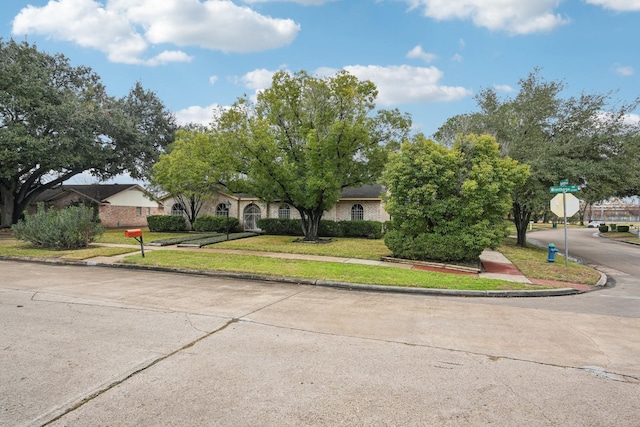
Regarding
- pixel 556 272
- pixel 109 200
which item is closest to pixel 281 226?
pixel 556 272

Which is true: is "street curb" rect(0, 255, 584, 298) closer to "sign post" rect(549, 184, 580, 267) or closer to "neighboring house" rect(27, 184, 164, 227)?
"sign post" rect(549, 184, 580, 267)

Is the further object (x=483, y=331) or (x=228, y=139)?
(x=228, y=139)

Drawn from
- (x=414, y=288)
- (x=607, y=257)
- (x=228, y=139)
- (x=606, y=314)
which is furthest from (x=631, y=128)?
(x=228, y=139)

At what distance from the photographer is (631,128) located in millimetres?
17359

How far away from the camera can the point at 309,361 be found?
3.91m

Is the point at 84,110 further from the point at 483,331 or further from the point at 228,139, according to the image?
the point at 483,331

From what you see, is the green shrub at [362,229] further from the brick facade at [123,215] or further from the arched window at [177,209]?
the brick facade at [123,215]

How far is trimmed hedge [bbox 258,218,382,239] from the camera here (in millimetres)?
23016

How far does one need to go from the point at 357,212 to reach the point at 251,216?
815 cm

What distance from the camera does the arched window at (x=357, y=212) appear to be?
25.2 metres

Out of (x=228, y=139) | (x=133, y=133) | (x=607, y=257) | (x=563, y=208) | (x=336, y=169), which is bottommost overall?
(x=607, y=257)

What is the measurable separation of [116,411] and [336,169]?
15.7 meters

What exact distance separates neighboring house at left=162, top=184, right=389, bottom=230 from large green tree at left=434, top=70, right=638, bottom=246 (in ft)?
27.2

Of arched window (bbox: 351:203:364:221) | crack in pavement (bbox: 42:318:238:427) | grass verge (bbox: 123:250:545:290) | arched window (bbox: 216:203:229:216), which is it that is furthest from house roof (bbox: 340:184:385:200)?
crack in pavement (bbox: 42:318:238:427)
